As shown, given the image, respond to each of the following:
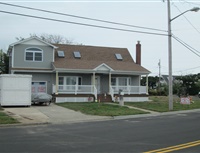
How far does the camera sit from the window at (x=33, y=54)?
114 feet

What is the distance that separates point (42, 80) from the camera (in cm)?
3556

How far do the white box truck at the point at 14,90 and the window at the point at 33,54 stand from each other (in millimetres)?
8679

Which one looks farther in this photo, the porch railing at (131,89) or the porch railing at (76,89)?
the porch railing at (131,89)

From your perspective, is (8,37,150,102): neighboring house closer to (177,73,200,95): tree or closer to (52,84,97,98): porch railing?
(52,84,97,98): porch railing

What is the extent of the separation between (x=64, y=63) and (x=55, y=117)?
1626 cm

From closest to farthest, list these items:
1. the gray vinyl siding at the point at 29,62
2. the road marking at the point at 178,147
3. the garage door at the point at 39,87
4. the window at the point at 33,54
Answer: the road marking at the point at 178,147
the gray vinyl siding at the point at 29,62
the window at the point at 33,54
the garage door at the point at 39,87

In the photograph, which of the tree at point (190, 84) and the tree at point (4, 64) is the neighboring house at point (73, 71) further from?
the tree at point (190, 84)

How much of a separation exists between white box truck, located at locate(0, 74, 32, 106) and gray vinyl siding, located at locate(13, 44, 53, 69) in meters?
8.21

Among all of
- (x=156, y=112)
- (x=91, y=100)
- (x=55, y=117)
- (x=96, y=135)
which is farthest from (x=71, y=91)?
(x=96, y=135)

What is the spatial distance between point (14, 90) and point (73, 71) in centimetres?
986

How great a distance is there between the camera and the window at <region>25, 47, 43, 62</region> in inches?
1373

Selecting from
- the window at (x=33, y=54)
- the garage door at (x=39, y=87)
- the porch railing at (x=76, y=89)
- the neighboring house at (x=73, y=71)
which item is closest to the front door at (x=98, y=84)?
the neighboring house at (x=73, y=71)

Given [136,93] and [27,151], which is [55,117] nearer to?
[27,151]

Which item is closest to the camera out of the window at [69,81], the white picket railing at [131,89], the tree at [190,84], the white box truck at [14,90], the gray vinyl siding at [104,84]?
the white box truck at [14,90]
